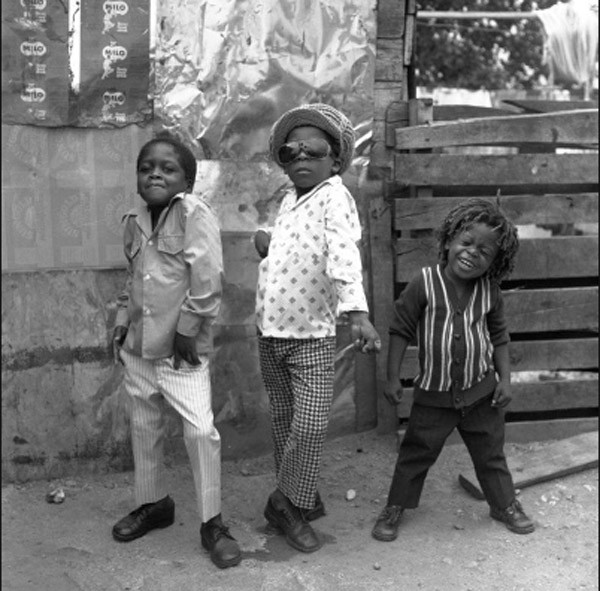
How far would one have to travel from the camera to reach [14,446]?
375 centimetres

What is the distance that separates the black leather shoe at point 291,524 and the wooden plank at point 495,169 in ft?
5.50

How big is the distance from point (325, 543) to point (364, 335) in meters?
1.00

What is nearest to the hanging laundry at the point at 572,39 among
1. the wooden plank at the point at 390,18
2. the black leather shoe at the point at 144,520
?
the wooden plank at the point at 390,18

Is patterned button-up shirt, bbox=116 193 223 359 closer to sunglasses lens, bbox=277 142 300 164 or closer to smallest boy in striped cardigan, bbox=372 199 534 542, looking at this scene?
sunglasses lens, bbox=277 142 300 164

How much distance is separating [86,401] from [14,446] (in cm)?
37

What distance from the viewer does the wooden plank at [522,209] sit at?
411 cm

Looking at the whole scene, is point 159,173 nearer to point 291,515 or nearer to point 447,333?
point 447,333

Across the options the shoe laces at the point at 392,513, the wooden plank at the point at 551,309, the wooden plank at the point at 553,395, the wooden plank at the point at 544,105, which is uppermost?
the wooden plank at the point at 544,105

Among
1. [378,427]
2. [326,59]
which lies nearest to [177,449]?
[378,427]

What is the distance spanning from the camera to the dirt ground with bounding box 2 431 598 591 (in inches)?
122

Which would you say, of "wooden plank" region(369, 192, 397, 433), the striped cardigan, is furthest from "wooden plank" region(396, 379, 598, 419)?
the striped cardigan

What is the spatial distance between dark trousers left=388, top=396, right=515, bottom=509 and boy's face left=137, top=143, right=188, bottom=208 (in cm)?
137

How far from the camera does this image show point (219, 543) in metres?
3.16

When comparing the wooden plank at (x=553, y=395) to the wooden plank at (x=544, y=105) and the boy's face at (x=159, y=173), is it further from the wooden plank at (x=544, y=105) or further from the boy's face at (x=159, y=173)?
the boy's face at (x=159, y=173)
